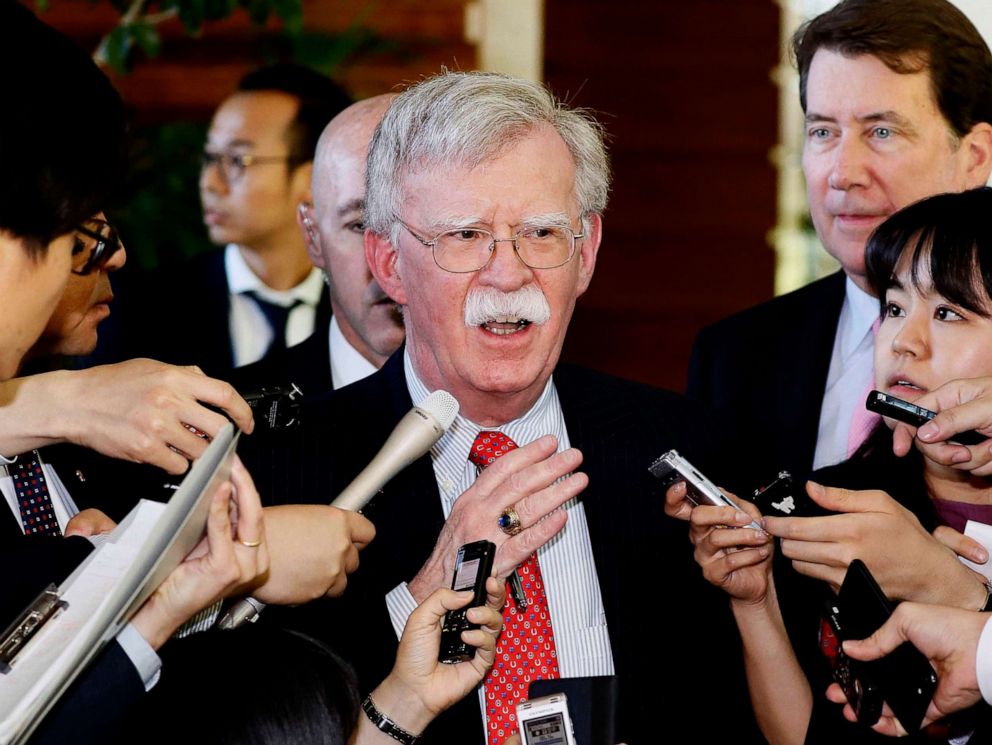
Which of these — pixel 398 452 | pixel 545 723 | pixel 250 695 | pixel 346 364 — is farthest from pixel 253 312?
pixel 250 695

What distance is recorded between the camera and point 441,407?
2096mm

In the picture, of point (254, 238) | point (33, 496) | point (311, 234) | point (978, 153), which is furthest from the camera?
point (254, 238)

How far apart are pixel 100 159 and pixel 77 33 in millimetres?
4759

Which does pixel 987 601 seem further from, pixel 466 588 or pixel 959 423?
pixel 466 588

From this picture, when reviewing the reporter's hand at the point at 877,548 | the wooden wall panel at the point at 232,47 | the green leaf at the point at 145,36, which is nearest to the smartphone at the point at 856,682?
the reporter's hand at the point at 877,548

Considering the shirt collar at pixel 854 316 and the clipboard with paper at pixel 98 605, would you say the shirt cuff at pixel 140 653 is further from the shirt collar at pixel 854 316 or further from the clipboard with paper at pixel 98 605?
the shirt collar at pixel 854 316

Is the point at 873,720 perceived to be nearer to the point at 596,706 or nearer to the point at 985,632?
the point at 985,632

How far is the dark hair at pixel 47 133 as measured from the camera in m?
1.64

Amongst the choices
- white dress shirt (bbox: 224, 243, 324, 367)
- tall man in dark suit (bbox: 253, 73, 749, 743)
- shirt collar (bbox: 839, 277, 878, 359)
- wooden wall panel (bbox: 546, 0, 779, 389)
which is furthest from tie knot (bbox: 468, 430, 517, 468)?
wooden wall panel (bbox: 546, 0, 779, 389)

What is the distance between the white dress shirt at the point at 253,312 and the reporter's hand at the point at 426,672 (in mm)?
2521

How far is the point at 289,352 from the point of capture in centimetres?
349

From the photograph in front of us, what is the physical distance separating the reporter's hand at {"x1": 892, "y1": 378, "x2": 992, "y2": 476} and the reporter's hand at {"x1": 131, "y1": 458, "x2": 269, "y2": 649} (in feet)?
3.71

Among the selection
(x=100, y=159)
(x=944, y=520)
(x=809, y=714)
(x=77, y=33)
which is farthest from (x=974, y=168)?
(x=77, y=33)

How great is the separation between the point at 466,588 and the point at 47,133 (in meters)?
0.88
